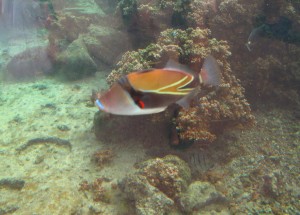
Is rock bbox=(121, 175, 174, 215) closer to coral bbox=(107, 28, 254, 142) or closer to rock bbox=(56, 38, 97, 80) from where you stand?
coral bbox=(107, 28, 254, 142)

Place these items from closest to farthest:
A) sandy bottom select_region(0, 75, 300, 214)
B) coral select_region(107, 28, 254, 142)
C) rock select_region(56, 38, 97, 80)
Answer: sandy bottom select_region(0, 75, 300, 214) → coral select_region(107, 28, 254, 142) → rock select_region(56, 38, 97, 80)

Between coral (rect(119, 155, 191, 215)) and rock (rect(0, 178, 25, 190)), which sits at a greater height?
coral (rect(119, 155, 191, 215))

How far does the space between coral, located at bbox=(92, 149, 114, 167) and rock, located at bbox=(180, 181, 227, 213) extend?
1.69 meters

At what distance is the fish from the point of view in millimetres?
1654

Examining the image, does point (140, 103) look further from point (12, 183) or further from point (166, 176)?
point (12, 183)

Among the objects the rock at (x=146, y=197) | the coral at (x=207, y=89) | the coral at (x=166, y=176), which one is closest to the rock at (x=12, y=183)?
the rock at (x=146, y=197)

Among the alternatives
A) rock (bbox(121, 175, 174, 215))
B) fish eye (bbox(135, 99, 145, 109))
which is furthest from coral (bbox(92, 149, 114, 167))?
fish eye (bbox(135, 99, 145, 109))

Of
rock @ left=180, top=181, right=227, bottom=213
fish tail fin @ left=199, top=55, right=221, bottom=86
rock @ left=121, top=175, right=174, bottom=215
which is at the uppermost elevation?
fish tail fin @ left=199, top=55, right=221, bottom=86

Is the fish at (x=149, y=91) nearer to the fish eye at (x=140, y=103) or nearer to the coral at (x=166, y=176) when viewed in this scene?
the fish eye at (x=140, y=103)

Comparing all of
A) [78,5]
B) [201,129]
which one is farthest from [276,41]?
[78,5]

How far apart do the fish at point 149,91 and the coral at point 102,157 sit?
11.6 feet

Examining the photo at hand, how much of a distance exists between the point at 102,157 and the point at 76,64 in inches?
180

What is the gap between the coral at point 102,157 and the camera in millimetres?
5254

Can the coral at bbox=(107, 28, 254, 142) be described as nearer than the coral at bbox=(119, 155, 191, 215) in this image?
No
